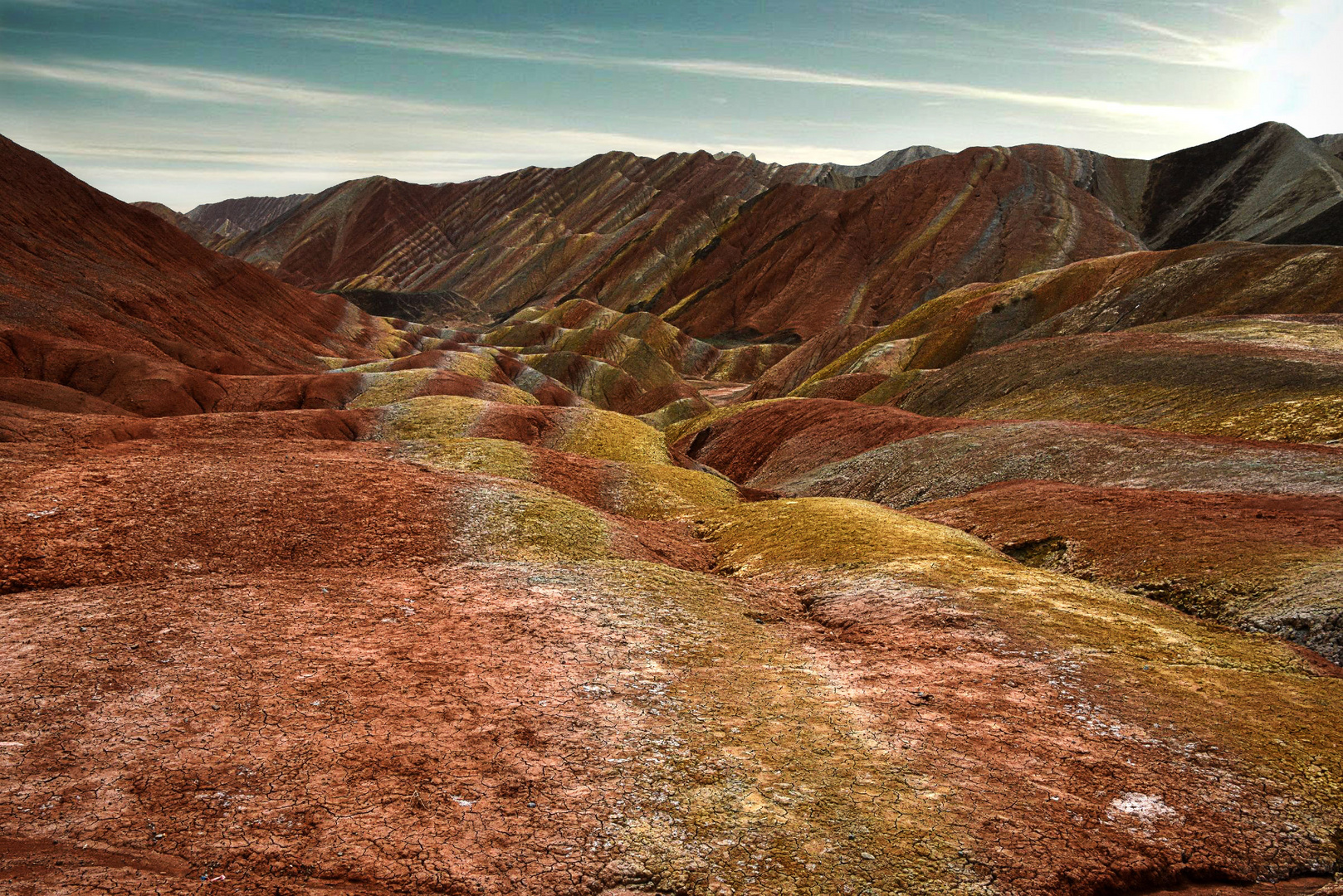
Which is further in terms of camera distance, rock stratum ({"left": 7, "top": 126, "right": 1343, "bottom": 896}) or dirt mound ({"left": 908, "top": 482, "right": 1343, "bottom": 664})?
dirt mound ({"left": 908, "top": 482, "right": 1343, "bottom": 664})

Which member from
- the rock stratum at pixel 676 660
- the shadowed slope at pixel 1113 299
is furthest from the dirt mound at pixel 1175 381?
the shadowed slope at pixel 1113 299

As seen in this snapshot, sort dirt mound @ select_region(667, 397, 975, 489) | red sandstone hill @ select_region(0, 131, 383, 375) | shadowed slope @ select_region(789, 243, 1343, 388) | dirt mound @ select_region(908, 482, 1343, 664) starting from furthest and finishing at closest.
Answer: red sandstone hill @ select_region(0, 131, 383, 375) → shadowed slope @ select_region(789, 243, 1343, 388) → dirt mound @ select_region(667, 397, 975, 489) → dirt mound @ select_region(908, 482, 1343, 664)

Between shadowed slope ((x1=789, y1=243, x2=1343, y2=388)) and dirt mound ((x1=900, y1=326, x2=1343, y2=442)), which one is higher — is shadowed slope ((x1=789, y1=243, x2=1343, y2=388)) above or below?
above

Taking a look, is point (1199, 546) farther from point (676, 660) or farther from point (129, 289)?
point (129, 289)

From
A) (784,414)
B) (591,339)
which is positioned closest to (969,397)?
(784,414)

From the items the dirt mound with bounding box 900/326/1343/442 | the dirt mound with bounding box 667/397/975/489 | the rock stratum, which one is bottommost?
the dirt mound with bounding box 667/397/975/489

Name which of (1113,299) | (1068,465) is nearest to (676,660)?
(1068,465)

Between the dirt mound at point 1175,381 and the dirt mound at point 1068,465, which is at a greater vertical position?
the dirt mound at point 1175,381

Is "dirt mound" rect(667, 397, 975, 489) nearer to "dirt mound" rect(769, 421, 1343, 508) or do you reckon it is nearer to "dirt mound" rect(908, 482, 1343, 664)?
"dirt mound" rect(769, 421, 1343, 508)

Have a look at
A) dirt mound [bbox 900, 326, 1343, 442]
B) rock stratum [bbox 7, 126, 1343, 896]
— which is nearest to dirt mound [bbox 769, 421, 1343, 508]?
rock stratum [bbox 7, 126, 1343, 896]

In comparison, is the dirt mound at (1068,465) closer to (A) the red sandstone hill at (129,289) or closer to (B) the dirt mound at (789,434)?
(B) the dirt mound at (789,434)

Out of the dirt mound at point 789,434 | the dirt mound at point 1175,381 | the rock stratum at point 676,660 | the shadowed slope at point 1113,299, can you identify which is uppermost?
the shadowed slope at point 1113,299

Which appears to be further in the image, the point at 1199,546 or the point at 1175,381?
the point at 1175,381

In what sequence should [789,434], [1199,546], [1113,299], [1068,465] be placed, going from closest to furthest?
[1199,546]
[1068,465]
[789,434]
[1113,299]
